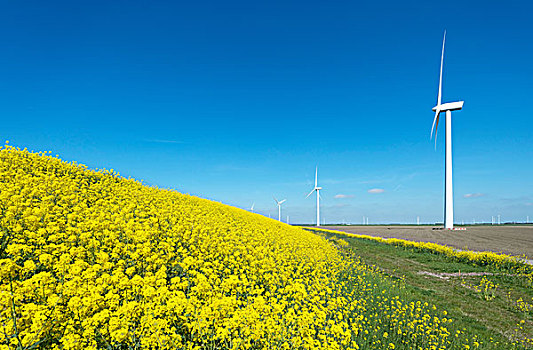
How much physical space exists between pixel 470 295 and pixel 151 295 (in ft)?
47.4

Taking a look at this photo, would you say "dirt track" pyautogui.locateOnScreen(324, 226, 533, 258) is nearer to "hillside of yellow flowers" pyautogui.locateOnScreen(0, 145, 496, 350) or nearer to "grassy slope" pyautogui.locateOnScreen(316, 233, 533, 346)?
"grassy slope" pyautogui.locateOnScreen(316, 233, 533, 346)

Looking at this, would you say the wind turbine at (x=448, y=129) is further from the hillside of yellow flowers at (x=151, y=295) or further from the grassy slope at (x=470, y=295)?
the hillside of yellow flowers at (x=151, y=295)

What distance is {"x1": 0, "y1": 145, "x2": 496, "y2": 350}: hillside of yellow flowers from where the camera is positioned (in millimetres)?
3912

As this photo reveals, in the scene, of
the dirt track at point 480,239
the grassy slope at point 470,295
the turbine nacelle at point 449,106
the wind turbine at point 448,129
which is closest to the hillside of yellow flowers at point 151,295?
the grassy slope at point 470,295

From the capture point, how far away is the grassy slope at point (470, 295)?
970 centimetres

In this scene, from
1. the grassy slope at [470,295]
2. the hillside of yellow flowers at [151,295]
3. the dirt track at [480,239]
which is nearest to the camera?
the hillside of yellow flowers at [151,295]

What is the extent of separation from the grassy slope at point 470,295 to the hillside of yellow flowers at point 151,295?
1846mm

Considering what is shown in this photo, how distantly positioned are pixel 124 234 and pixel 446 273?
61.2 ft

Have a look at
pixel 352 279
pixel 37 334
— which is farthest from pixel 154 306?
pixel 352 279

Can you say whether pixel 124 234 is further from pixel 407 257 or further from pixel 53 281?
pixel 407 257

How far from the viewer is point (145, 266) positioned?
20.8 ft

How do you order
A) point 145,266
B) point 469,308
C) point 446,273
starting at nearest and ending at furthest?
point 145,266
point 469,308
point 446,273

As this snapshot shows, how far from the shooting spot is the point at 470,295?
1323cm

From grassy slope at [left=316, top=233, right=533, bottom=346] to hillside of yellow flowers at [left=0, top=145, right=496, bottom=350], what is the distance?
1.85 m
